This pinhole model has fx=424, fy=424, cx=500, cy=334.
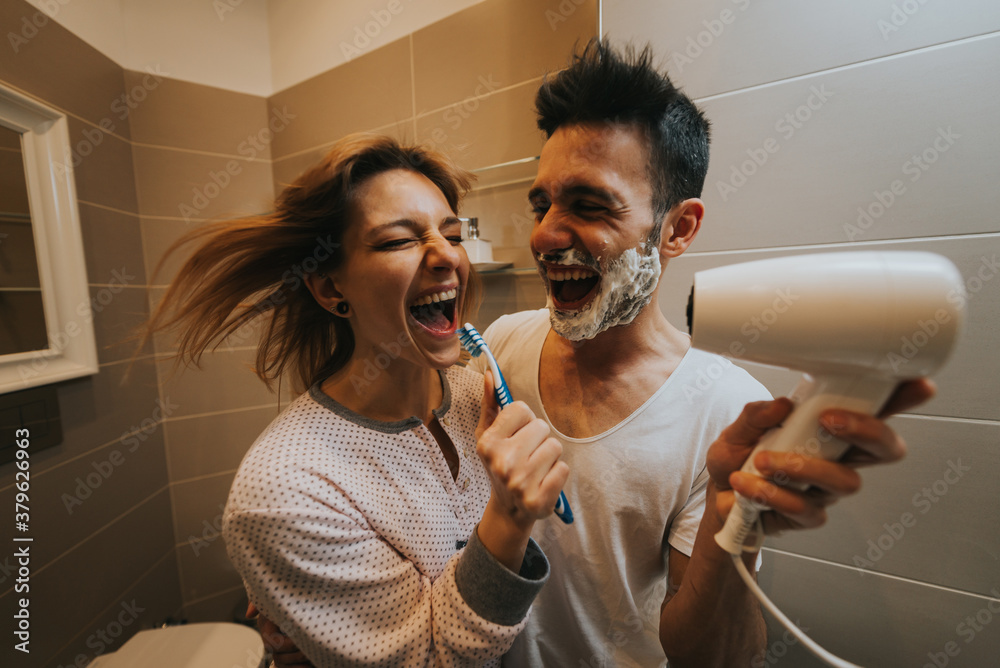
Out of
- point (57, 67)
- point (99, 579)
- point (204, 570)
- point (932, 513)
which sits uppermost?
point (57, 67)

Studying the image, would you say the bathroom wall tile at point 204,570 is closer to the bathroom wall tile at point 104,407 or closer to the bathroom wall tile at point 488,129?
the bathroom wall tile at point 104,407

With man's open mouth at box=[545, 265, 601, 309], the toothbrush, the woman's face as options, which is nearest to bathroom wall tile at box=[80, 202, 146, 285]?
the woman's face

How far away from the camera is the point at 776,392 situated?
88 cm

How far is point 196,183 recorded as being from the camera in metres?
1.56

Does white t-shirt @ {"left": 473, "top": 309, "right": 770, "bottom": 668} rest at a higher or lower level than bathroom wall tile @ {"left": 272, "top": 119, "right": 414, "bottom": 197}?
lower

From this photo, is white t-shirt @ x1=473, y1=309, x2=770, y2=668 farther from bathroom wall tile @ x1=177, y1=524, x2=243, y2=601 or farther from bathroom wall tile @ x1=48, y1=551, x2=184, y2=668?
bathroom wall tile @ x1=177, y1=524, x2=243, y2=601

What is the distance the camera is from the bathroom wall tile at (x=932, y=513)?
74 centimetres

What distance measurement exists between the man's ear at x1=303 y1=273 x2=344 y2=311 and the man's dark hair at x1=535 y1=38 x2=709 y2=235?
45cm

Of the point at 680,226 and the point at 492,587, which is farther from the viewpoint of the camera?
the point at 680,226

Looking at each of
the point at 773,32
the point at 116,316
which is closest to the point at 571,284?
the point at 773,32

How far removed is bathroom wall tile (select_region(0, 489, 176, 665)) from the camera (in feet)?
3.64

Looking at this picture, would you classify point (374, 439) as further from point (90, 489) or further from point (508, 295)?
point (90, 489)

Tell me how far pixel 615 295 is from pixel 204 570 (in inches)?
74.9

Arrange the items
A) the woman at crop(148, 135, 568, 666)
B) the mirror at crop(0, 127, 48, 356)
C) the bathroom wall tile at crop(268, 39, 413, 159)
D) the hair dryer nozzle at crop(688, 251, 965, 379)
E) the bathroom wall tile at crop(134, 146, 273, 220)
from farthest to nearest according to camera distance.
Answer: the bathroom wall tile at crop(134, 146, 273, 220), the bathroom wall tile at crop(268, 39, 413, 159), the mirror at crop(0, 127, 48, 356), the woman at crop(148, 135, 568, 666), the hair dryer nozzle at crop(688, 251, 965, 379)
